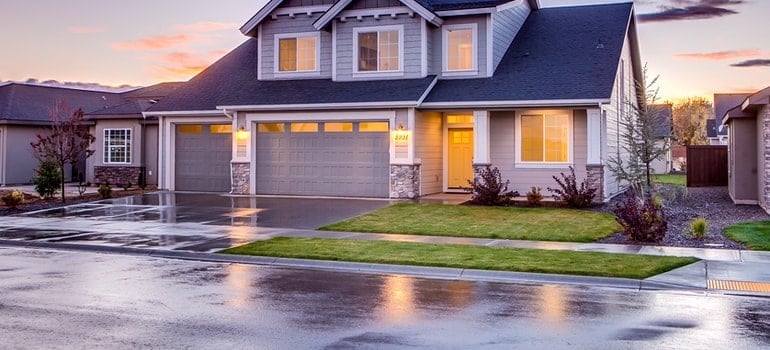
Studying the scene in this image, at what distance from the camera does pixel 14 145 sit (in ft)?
111

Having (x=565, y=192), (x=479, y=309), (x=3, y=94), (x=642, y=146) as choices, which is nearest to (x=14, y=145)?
(x=3, y=94)

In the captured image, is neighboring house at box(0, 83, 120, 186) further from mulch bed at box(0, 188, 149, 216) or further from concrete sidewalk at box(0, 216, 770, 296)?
concrete sidewalk at box(0, 216, 770, 296)

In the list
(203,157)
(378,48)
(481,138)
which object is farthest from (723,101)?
(203,157)

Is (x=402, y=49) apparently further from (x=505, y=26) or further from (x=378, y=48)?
(x=505, y=26)

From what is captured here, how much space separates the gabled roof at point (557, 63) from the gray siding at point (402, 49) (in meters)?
1.29

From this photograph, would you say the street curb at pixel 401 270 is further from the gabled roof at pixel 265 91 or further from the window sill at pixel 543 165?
the window sill at pixel 543 165

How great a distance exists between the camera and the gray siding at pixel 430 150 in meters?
24.5

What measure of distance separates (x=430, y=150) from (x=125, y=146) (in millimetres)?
15223

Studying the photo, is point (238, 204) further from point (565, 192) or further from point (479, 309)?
point (479, 309)

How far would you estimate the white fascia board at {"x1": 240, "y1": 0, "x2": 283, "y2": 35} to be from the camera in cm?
2670

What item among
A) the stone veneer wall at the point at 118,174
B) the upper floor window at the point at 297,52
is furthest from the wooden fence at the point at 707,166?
the stone veneer wall at the point at 118,174

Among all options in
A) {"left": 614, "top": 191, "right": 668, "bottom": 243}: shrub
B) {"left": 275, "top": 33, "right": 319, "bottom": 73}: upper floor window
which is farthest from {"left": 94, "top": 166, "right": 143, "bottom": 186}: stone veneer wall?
{"left": 614, "top": 191, "right": 668, "bottom": 243}: shrub

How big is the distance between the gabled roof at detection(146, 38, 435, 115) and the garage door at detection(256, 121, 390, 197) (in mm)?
1054

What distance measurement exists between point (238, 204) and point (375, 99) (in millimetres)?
5730
